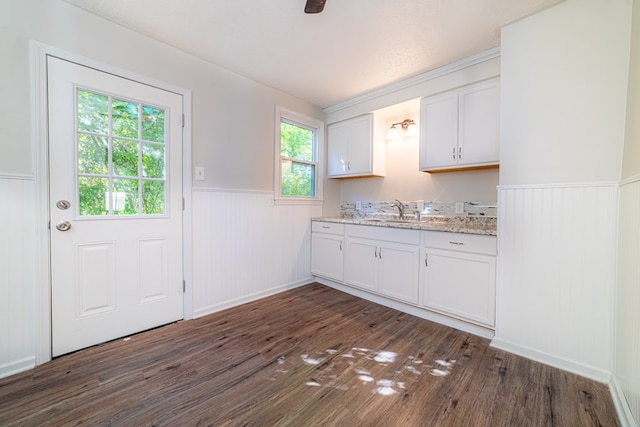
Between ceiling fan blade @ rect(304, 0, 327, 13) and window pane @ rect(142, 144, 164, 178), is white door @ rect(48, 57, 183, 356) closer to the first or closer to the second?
window pane @ rect(142, 144, 164, 178)

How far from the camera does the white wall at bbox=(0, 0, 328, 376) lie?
1.62m

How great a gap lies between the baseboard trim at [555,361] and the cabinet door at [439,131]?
1.58 meters

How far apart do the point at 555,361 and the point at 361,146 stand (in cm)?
267

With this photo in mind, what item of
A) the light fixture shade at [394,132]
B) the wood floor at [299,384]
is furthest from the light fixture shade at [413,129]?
the wood floor at [299,384]

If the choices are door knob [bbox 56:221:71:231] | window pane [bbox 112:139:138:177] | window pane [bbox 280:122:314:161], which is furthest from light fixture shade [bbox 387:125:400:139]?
door knob [bbox 56:221:71:231]

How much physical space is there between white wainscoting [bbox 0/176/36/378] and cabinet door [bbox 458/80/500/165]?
336 centimetres

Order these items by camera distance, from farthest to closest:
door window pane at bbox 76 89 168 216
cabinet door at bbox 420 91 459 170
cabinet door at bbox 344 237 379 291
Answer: cabinet door at bbox 344 237 379 291 < cabinet door at bbox 420 91 459 170 < door window pane at bbox 76 89 168 216

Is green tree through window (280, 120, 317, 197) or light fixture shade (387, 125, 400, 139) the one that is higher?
light fixture shade (387, 125, 400, 139)

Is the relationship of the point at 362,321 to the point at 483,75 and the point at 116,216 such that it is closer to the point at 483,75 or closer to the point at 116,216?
the point at 116,216

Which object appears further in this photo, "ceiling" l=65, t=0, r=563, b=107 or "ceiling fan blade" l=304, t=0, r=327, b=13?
"ceiling" l=65, t=0, r=563, b=107

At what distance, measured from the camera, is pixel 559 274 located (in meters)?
1.75

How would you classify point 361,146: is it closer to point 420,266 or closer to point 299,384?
point 420,266

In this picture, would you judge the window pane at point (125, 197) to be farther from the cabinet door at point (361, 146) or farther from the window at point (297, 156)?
the cabinet door at point (361, 146)

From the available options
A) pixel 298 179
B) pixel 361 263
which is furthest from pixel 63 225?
pixel 361 263
